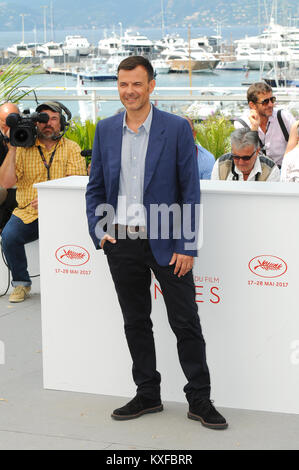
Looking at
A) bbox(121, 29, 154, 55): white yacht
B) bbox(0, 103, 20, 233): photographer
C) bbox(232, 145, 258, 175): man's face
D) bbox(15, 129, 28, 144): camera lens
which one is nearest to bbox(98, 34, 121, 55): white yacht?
bbox(121, 29, 154, 55): white yacht

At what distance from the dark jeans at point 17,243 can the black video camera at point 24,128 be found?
65 cm

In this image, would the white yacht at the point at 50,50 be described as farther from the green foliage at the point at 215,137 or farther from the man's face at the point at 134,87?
the man's face at the point at 134,87

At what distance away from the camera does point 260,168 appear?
16.1 ft

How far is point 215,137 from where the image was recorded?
332 inches

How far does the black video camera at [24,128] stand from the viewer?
223 inches

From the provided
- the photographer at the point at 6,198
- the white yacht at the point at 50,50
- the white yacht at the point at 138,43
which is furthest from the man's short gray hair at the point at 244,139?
the white yacht at the point at 50,50

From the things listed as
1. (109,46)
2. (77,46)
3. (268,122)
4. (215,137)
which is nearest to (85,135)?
(215,137)

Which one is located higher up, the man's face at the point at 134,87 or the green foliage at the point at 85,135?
the man's face at the point at 134,87

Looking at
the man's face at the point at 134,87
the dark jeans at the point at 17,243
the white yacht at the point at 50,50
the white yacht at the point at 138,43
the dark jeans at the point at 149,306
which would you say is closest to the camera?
the man's face at the point at 134,87

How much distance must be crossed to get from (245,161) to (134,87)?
4.81 ft

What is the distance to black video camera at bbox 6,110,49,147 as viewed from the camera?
565 cm

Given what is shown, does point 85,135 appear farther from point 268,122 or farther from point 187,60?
point 187,60

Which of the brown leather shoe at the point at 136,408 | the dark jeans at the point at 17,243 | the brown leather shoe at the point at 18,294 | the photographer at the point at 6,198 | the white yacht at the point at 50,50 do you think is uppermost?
the white yacht at the point at 50,50

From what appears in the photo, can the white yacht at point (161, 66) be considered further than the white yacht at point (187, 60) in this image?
Yes
